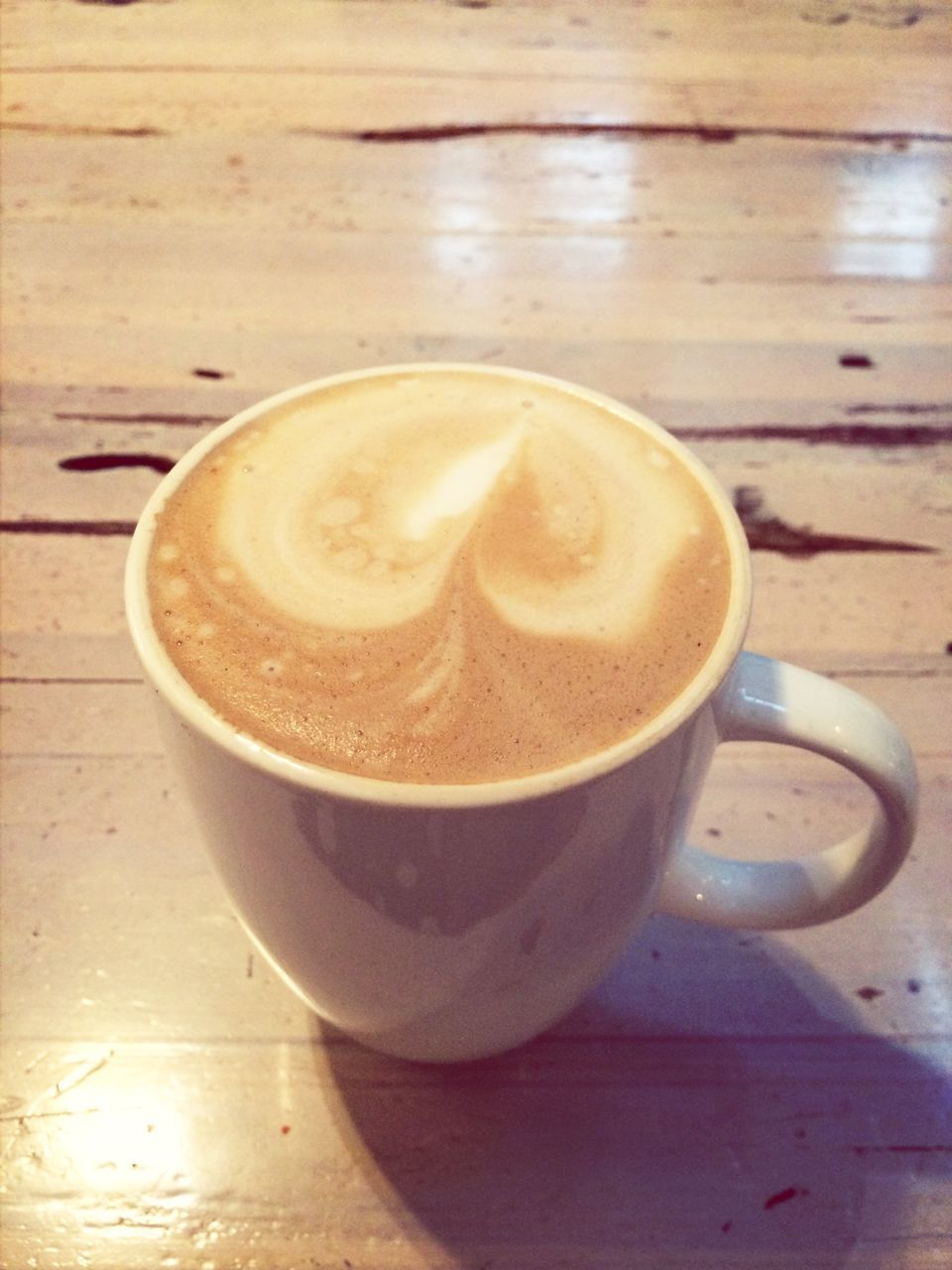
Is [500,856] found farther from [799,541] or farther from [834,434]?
[834,434]

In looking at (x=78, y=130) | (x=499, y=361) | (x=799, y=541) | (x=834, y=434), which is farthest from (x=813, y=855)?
(x=78, y=130)

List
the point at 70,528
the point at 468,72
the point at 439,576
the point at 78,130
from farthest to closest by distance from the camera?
the point at 468,72
the point at 78,130
the point at 70,528
the point at 439,576

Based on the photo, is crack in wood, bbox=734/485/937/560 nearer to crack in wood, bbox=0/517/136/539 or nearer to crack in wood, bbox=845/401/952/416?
crack in wood, bbox=845/401/952/416

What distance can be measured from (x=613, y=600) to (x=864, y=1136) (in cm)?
33

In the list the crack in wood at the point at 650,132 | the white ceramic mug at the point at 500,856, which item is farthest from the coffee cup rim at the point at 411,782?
the crack in wood at the point at 650,132

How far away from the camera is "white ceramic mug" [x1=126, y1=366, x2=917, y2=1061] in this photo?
417 millimetres

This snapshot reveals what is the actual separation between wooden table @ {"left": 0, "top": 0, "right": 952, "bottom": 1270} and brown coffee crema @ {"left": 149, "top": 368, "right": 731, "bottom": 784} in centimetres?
26

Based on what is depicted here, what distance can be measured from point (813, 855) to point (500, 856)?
0.23 m

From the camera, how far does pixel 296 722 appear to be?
17.4 inches

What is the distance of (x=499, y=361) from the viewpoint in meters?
1.06

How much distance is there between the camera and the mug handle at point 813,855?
0.49m

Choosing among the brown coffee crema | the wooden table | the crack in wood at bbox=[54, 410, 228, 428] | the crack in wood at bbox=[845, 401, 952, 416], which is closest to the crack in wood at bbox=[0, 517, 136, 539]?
the wooden table

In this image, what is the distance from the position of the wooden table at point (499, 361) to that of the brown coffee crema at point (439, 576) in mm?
256

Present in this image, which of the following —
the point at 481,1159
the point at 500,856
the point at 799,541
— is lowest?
the point at 481,1159
